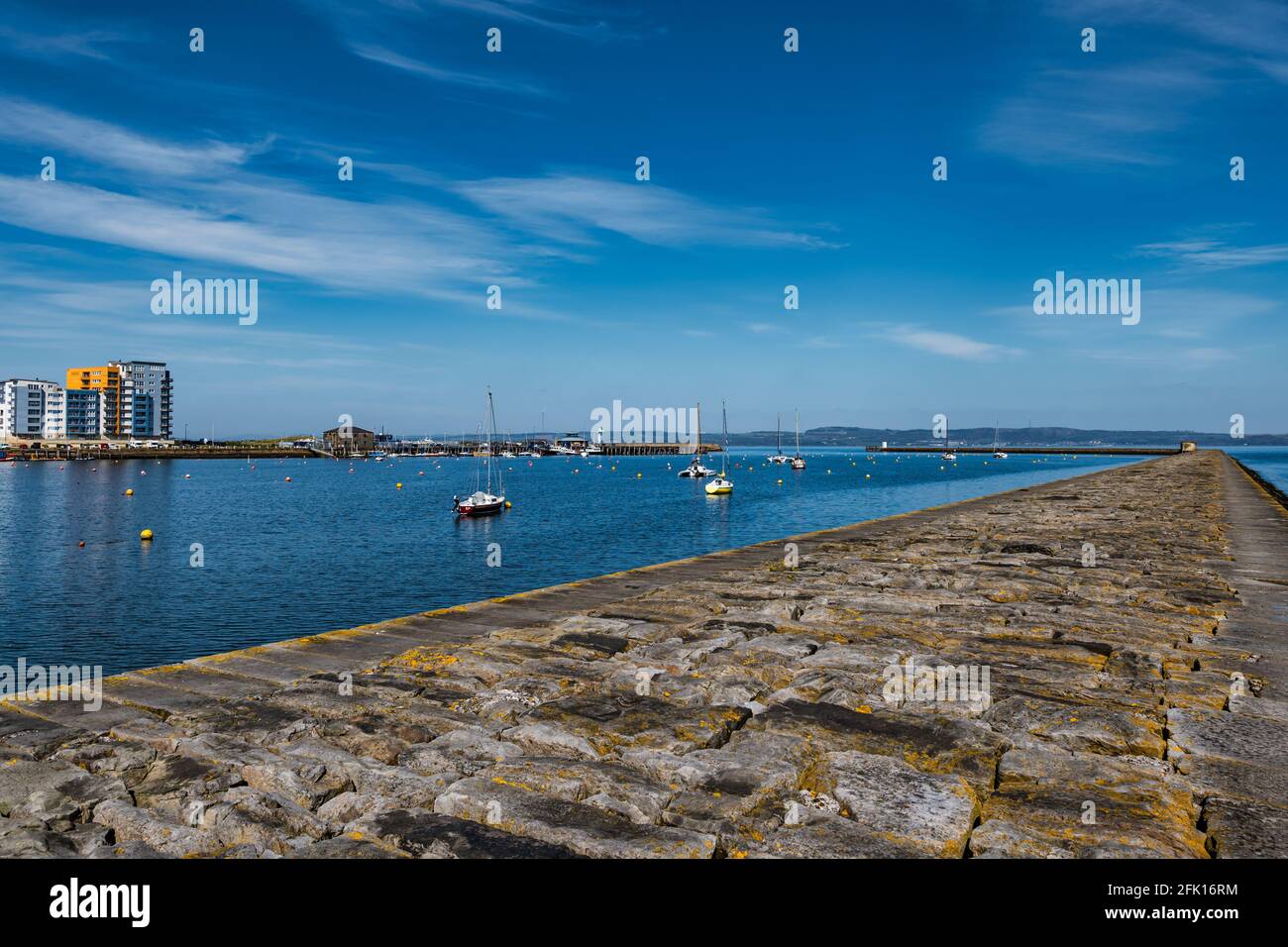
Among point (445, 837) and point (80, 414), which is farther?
point (80, 414)

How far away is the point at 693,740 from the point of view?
4.36m

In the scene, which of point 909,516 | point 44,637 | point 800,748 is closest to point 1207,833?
point 800,748

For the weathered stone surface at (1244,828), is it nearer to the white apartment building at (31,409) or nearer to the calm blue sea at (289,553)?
the calm blue sea at (289,553)

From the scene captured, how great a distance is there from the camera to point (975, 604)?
8.12m

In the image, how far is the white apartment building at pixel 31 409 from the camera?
195500mm

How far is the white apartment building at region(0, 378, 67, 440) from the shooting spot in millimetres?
195500

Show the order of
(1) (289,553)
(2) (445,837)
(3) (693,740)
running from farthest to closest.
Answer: (1) (289,553) < (3) (693,740) < (2) (445,837)

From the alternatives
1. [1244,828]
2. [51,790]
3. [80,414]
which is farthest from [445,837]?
[80,414]

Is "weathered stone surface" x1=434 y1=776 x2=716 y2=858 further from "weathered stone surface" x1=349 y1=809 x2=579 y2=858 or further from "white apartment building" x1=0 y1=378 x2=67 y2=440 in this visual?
"white apartment building" x1=0 y1=378 x2=67 y2=440

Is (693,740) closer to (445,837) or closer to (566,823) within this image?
(566,823)

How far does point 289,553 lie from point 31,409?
210566 millimetres

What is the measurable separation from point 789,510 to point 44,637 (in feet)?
167

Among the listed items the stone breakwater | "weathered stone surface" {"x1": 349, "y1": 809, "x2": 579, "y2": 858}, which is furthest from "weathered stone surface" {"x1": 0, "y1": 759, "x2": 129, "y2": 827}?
"weathered stone surface" {"x1": 349, "y1": 809, "x2": 579, "y2": 858}

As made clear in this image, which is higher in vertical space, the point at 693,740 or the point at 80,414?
the point at 80,414
